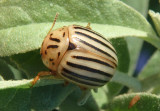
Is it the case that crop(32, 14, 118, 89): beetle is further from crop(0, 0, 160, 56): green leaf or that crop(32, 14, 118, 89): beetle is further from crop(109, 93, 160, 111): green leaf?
crop(109, 93, 160, 111): green leaf

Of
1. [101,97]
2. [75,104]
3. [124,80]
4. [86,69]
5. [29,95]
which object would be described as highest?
[86,69]

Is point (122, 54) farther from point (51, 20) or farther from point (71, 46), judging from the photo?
point (51, 20)

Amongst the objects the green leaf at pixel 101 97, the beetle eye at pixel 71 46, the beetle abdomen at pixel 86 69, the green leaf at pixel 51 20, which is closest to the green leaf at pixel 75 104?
the green leaf at pixel 101 97

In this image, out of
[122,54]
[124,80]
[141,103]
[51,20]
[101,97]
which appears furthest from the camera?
[101,97]

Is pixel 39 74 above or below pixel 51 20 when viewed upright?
below

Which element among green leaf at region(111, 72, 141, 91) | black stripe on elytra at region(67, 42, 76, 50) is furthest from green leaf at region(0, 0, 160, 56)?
green leaf at region(111, 72, 141, 91)

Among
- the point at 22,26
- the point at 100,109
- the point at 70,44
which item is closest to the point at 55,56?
the point at 70,44

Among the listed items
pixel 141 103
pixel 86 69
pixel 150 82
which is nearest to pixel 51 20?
pixel 86 69
